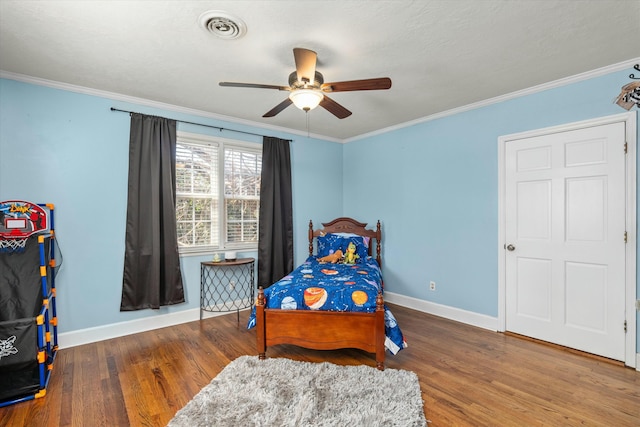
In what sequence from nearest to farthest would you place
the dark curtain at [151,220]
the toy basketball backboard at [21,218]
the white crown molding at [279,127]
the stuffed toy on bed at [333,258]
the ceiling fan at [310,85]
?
the ceiling fan at [310,85], the toy basketball backboard at [21,218], the white crown molding at [279,127], the dark curtain at [151,220], the stuffed toy on bed at [333,258]

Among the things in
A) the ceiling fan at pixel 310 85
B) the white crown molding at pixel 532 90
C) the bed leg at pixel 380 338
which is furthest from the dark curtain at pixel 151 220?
the white crown molding at pixel 532 90

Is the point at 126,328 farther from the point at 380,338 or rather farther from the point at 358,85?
the point at 358,85

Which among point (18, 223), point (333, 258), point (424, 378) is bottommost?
point (424, 378)

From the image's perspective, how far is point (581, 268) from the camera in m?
2.89

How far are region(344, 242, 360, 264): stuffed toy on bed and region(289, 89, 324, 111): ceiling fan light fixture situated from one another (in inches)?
93.0

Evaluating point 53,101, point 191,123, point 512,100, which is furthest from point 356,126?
point 53,101

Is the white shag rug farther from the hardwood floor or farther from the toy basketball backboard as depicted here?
the toy basketball backboard

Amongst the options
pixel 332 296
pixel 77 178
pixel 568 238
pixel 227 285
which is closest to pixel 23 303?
pixel 77 178

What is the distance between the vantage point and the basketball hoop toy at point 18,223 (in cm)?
233

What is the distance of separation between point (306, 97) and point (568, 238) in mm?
2832

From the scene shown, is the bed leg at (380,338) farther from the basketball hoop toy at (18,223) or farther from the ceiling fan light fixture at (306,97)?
the basketball hoop toy at (18,223)

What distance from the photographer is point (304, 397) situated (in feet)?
6.98

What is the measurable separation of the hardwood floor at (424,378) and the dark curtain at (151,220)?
0.47 m

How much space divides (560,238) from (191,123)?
4.24 metres
